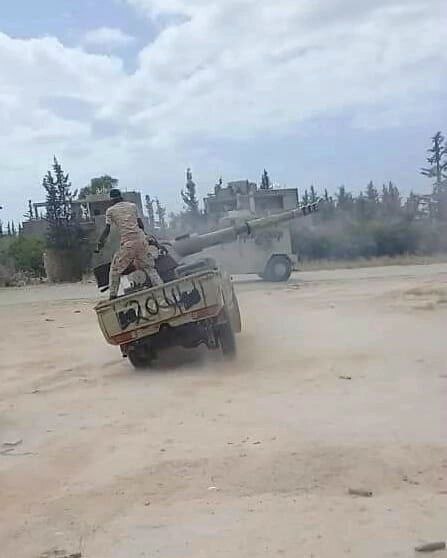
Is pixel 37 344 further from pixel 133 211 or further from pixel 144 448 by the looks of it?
pixel 144 448

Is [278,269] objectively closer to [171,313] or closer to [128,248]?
[128,248]

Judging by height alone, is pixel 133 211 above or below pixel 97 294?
above

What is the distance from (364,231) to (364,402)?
3309cm

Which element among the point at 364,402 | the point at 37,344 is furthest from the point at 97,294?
the point at 364,402

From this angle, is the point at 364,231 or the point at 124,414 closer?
the point at 124,414

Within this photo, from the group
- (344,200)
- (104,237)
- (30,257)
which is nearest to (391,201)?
(344,200)

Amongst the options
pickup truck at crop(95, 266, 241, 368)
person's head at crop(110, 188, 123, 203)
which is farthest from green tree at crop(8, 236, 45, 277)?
pickup truck at crop(95, 266, 241, 368)

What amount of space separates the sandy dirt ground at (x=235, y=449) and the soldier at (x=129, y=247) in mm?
1178

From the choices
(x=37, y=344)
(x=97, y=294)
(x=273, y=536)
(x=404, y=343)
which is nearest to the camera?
(x=273, y=536)

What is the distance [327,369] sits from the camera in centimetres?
896

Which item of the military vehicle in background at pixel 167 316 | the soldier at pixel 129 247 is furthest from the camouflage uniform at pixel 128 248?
the military vehicle in background at pixel 167 316

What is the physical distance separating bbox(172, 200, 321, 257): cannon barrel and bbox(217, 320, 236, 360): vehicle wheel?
34.7 feet

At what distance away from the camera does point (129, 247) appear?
400 inches

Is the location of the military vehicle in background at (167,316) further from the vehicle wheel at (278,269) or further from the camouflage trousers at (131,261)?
the vehicle wheel at (278,269)
